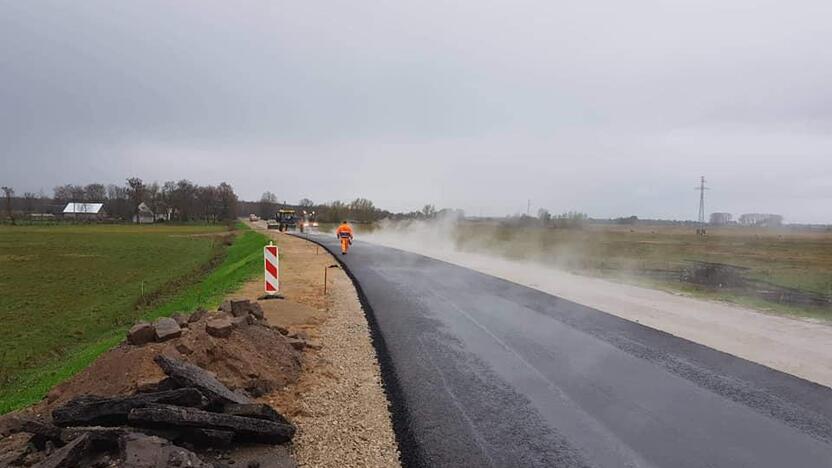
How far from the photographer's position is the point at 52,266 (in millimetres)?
29984

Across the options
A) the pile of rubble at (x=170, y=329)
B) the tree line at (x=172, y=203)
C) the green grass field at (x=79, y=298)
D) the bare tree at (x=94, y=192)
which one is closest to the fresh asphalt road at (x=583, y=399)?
the pile of rubble at (x=170, y=329)

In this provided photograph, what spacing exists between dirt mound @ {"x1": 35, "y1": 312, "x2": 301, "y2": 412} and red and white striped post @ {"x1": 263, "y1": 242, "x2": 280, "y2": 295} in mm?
5183

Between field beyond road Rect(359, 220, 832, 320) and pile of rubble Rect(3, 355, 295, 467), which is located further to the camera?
field beyond road Rect(359, 220, 832, 320)

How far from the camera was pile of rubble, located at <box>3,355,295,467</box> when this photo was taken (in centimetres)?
357

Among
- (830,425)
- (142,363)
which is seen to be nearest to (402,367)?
(142,363)

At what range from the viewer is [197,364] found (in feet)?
17.9

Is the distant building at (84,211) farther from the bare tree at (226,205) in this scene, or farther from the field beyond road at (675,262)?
the field beyond road at (675,262)

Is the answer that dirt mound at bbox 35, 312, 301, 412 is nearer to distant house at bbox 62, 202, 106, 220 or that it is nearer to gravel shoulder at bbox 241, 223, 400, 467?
gravel shoulder at bbox 241, 223, 400, 467

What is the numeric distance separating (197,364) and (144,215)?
123m

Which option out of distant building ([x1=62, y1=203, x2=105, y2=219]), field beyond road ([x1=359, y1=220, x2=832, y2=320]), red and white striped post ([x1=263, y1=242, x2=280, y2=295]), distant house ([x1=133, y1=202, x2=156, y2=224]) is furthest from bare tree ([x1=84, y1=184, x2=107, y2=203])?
red and white striped post ([x1=263, y1=242, x2=280, y2=295])

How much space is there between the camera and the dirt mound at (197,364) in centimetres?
517

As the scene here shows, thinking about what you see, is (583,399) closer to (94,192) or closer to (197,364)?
(197,364)

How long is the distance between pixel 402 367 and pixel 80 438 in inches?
148

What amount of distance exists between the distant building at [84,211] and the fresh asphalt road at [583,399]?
12822 cm
